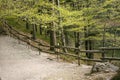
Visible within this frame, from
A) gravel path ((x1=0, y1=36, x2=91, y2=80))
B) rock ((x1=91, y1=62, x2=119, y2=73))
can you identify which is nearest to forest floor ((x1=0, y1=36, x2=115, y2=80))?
gravel path ((x1=0, y1=36, x2=91, y2=80))

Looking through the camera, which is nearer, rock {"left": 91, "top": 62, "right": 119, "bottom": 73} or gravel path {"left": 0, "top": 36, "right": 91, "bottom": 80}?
rock {"left": 91, "top": 62, "right": 119, "bottom": 73}

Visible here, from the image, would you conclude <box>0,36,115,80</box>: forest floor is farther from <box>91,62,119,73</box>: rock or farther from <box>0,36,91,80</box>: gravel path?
<box>91,62,119,73</box>: rock

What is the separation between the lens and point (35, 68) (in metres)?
16.1

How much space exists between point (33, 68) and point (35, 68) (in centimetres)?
15

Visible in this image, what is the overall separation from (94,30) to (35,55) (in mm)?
7943

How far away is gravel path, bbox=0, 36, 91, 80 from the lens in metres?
13.6

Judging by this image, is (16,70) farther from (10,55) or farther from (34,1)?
(34,1)

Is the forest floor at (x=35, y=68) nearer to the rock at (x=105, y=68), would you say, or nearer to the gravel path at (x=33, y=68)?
the gravel path at (x=33, y=68)

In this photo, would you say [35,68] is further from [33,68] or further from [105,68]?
[105,68]

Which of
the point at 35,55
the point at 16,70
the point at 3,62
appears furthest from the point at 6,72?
the point at 35,55

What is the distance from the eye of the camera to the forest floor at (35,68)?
43.6ft

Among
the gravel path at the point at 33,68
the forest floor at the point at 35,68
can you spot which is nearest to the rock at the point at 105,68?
the forest floor at the point at 35,68

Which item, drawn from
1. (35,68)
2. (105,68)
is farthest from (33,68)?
(105,68)

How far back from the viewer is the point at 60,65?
1639 cm
